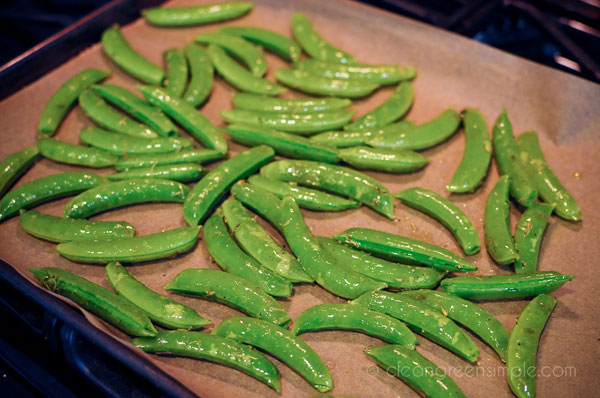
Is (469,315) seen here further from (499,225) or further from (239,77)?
(239,77)

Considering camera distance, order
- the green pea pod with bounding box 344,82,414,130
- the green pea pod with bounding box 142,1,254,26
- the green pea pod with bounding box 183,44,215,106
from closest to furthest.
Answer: the green pea pod with bounding box 344,82,414,130, the green pea pod with bounding box 183,44,215,106, the green pea pod with bounding box 142,1,254,26

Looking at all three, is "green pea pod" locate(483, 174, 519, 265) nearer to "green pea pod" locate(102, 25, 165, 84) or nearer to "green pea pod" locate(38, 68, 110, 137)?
"green pea pod" locate(102, 25, 165, 84)

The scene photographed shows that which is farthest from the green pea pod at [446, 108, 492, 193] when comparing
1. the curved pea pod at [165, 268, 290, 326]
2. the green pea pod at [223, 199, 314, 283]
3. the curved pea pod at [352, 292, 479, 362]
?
the curved pea pod at [165, 268, 290, 326]

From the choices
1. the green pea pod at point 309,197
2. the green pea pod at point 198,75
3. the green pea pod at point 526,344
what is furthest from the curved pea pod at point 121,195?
the green pea pod at point 526,344

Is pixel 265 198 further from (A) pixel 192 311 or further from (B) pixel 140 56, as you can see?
(B) pixel 140 56

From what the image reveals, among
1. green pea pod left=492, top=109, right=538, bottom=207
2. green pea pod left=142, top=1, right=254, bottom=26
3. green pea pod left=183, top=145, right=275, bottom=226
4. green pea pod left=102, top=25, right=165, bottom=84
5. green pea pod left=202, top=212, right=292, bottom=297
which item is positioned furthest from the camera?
green pea pod left=142, top=1, right=254, bottom=26

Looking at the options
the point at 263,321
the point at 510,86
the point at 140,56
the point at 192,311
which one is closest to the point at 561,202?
the point at 510,86

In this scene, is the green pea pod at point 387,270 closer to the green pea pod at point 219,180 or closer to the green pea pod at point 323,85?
the green pea pod at point 219,180
